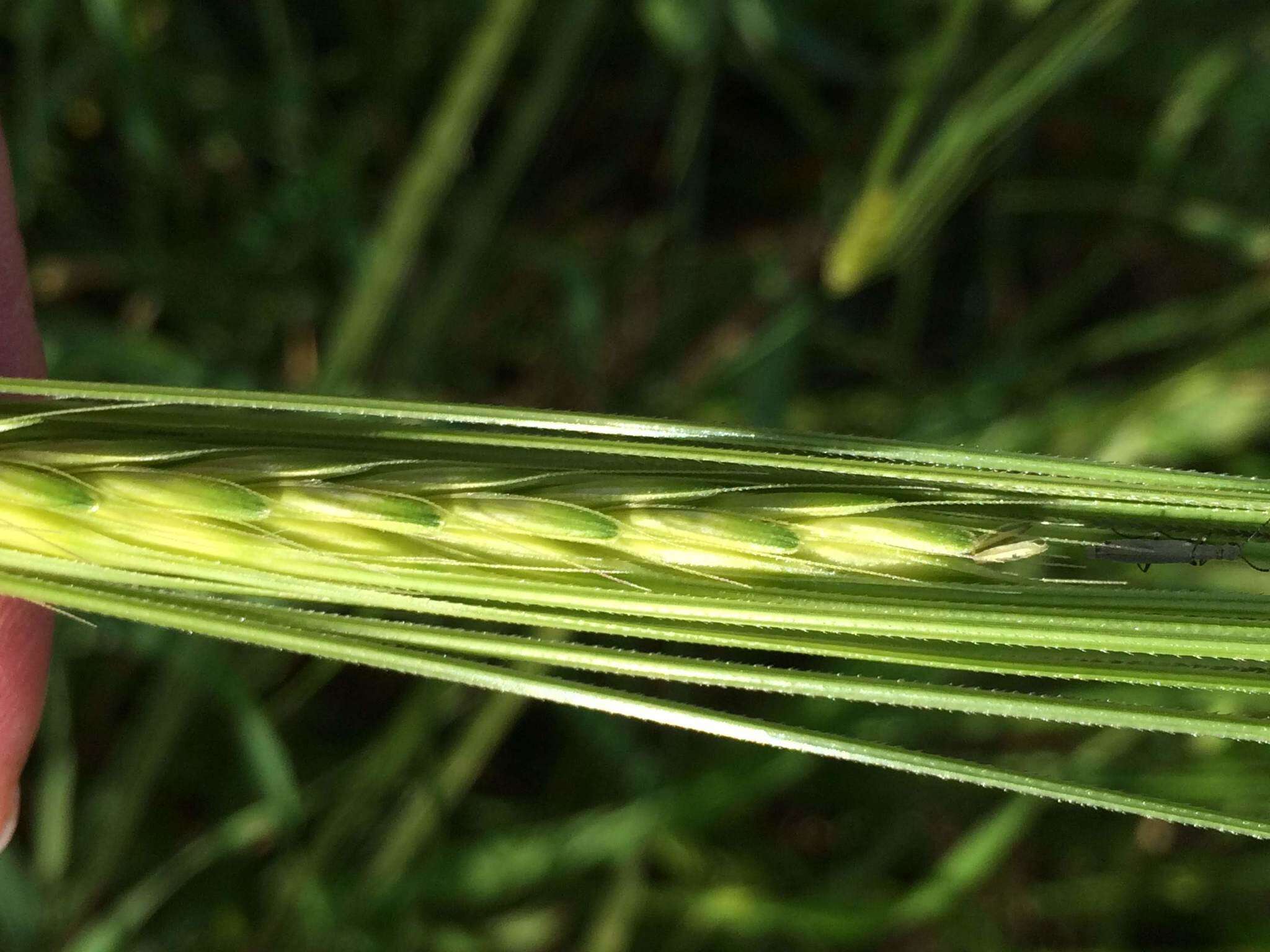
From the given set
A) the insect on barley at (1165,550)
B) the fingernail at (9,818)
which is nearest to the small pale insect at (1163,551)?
the insect on barley at (1165,550)

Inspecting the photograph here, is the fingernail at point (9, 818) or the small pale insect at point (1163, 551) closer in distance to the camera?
the small pale insect at point (1163, 551)

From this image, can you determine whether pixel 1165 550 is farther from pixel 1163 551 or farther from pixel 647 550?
pixel 647 550

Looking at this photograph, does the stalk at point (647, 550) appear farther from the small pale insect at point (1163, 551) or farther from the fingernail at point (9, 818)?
the fingernail at point (9, 818)

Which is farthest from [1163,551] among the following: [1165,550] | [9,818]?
[9,818]

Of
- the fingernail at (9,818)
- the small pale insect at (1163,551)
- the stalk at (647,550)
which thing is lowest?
the fingernail at (9,818)

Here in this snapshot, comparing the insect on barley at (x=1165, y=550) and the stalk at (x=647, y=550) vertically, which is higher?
the insect on barley at (x=1165, y=550)

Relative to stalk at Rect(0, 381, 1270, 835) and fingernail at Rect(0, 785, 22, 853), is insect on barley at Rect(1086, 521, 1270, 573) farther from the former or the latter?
fingernail at Rect(0, 785, 22, 853)

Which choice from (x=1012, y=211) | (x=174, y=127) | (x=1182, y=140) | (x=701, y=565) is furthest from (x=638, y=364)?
(x=701, y=565)
